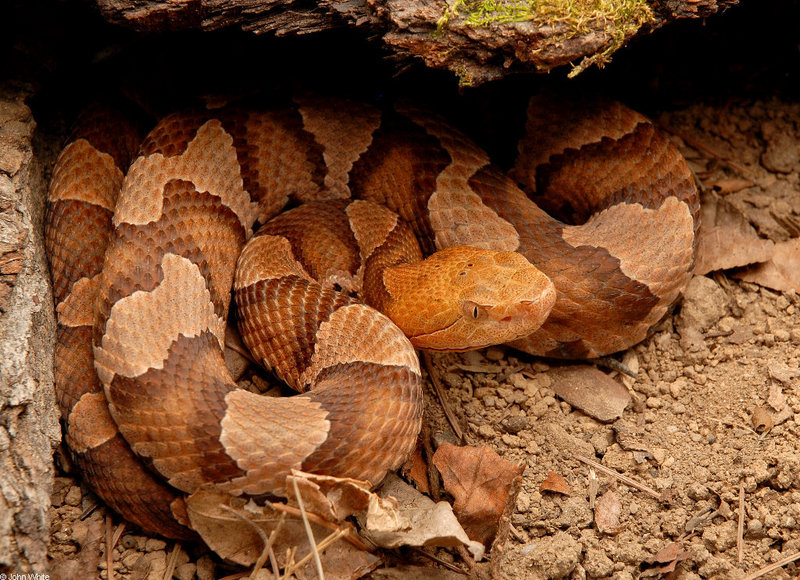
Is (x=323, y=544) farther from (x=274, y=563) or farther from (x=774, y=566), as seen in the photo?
(x=774, y=566)

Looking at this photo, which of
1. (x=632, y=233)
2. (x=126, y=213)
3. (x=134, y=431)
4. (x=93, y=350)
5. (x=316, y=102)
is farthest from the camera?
(x=316, y=102)

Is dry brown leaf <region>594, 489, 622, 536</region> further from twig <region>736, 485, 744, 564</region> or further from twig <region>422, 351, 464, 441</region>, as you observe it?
twig <region>422, 351, 464, 441</region>

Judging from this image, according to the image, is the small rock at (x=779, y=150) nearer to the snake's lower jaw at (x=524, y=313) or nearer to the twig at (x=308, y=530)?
the snake's lower jaw at (x=524, y=313)

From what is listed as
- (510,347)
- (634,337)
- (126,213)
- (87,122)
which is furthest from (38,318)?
(634,337)

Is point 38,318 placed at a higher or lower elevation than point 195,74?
lower

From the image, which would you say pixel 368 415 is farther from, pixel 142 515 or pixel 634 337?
pixel 634 337
